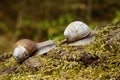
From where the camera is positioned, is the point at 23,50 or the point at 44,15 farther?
the point at 44,15

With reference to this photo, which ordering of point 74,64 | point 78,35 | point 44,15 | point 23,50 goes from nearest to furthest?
point 74,64 → point 23,50 → point 78,35 → point 44,15

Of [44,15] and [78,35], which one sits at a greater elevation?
[44,15]

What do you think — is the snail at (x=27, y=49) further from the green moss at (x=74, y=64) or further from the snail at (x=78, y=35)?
the snail at (x=78, y=35)

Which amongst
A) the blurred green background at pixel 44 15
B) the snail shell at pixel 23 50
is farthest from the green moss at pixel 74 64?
Result: the blurred green background at pixel 44 15

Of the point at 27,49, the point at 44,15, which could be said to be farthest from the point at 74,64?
the point at 44,15

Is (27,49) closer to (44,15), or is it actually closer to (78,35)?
(78,35)

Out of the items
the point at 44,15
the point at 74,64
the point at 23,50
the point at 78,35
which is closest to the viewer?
the point at 74,64

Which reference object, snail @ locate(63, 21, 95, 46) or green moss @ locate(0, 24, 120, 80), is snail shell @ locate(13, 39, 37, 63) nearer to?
green moss @ locate(0, 24, 120, 80)
